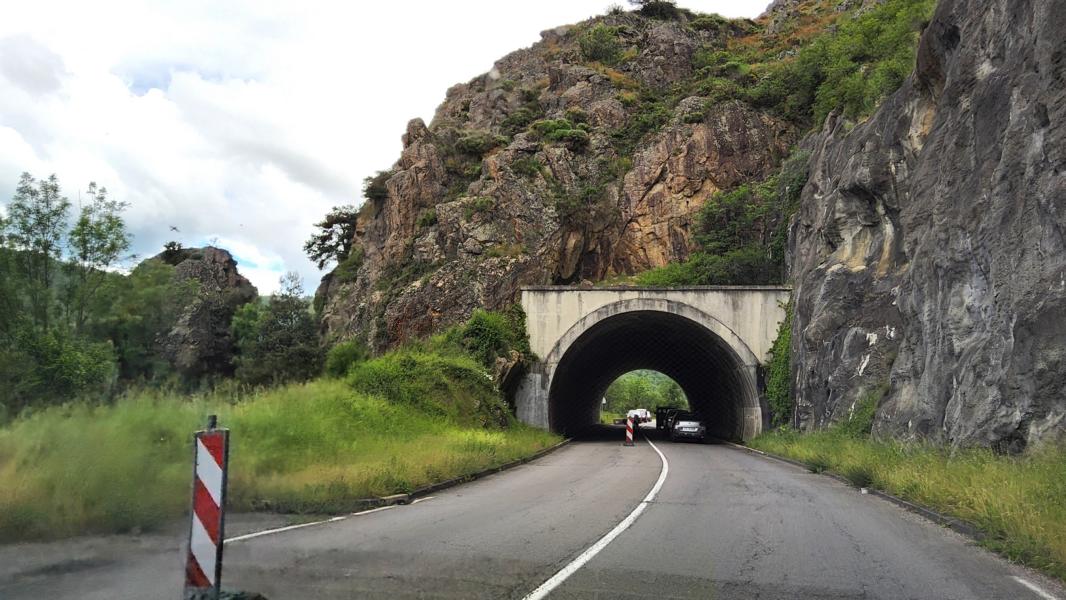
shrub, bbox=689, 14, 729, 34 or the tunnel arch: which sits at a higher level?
shrub, bbox=689, 14, 729, 34

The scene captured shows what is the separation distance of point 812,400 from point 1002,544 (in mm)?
17966

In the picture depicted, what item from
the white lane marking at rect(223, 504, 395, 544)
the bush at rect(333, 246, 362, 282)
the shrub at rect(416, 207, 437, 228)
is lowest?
the white lane marking at rect(223, 504, 395, 544)

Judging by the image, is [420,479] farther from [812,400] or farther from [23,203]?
[23,203]

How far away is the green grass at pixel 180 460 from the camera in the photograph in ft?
25.0

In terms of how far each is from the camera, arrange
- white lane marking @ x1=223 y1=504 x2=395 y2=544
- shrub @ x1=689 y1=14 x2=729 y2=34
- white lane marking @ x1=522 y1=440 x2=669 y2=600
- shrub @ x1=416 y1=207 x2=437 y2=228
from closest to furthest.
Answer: white lane marking @ x1=522 y1=440 x2=669 y2=600
white lane marking @ x1=223 y1=504 x2=395 y2=544
shrub @ x1=416 y1=207 x2=437 y2=228
shrub @ x1=689 y1=14 x2=729 y2=34

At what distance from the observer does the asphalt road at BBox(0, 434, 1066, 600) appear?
5535 millimetres

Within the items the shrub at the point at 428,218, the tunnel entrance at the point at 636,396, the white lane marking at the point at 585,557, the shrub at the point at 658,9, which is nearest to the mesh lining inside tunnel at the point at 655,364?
the shrub at the point at 428,218

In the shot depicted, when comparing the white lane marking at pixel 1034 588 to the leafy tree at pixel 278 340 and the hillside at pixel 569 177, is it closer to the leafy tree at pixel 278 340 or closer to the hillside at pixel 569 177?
the hillside at pixel 569 177

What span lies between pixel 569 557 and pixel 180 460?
238 inches

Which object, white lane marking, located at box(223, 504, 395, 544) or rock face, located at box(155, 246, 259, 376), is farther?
rock face, located at box(155, 246, 259, 376)

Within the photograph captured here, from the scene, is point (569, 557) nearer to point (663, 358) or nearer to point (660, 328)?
point (660, 328)

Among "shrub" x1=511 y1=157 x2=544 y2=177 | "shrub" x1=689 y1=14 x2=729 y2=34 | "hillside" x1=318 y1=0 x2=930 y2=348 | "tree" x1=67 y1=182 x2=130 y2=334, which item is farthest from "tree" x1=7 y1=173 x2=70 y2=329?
"shrub" x1=689 y1=14 x2=729 y2=34

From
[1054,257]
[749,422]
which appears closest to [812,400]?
[749,422]

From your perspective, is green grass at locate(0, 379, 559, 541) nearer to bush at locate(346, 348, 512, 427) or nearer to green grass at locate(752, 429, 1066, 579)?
bush at locate(346, 348, 512, 427)
